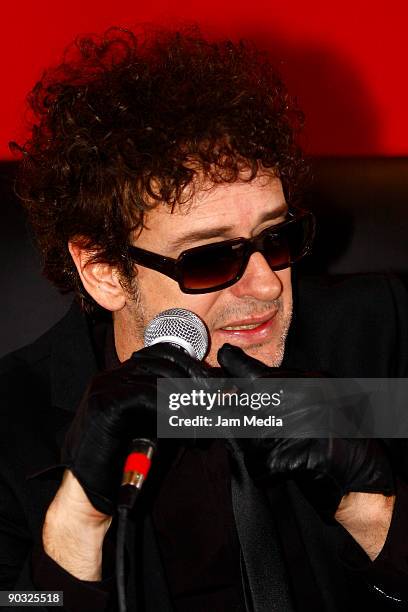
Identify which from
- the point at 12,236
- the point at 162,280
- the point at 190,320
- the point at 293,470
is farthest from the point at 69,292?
the point at 293,470

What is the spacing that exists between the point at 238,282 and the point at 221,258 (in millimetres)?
62

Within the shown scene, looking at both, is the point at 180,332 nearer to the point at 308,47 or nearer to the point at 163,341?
the point at 163,341

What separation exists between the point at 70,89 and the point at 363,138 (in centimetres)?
70

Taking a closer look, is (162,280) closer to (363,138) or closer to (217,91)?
(217,91)

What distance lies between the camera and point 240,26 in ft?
6.13

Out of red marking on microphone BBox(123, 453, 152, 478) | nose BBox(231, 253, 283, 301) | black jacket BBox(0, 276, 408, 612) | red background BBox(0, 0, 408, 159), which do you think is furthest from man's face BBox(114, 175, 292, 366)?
red background BBox(0, 0, 408, 159)

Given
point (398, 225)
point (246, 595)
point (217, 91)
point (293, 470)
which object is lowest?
point (246, 595)

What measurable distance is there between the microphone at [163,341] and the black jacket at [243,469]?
25cm

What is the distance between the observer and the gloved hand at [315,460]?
42.8 inches

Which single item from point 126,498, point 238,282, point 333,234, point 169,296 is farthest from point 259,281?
point 126,498

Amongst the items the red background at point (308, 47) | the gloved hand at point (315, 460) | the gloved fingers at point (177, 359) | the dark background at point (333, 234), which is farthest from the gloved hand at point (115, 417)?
the red background at point (308, 47)

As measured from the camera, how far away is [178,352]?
101 cm

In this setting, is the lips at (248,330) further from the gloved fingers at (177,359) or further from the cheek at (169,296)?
the gloved fingers at (177,359)

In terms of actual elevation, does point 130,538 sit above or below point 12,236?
below
